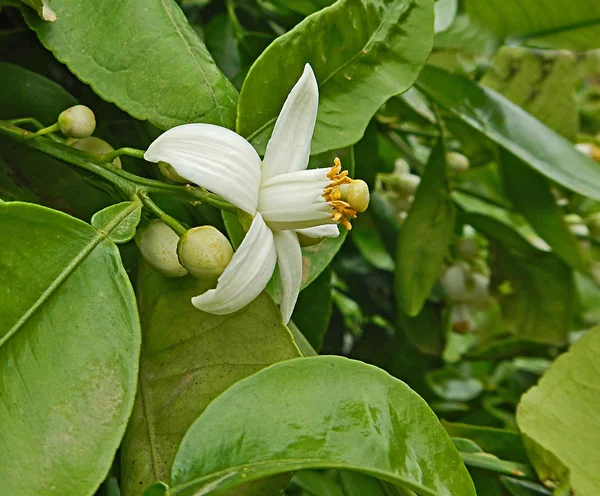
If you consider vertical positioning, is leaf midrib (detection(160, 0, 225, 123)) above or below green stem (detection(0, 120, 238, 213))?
A: above

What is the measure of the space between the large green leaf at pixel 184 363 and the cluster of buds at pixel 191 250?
30 mm

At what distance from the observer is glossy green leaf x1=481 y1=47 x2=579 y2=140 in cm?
92

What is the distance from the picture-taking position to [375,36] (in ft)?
1.63

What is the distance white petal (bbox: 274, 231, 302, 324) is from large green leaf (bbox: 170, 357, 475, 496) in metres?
0.05

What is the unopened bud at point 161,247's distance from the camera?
39 cm

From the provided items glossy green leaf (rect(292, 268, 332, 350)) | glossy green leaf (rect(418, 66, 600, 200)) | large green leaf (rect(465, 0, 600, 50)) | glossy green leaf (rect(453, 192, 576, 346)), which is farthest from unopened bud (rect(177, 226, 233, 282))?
glossy green leaf (rect(453, 192, 576, 346))

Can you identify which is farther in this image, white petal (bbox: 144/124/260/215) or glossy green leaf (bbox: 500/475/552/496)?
glossy green leaf (bbox: 500/475/552/496)

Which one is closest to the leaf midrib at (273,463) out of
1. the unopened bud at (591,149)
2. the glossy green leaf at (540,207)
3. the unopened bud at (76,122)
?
the unopened bud at (76,122)

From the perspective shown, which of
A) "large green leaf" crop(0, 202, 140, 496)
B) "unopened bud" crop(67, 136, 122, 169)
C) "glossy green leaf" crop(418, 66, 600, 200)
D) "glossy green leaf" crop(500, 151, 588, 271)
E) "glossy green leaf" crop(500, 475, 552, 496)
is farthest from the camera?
"glossy green leaf" crop(500, 151, 588, 271)

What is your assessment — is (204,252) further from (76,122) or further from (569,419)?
(569,419)

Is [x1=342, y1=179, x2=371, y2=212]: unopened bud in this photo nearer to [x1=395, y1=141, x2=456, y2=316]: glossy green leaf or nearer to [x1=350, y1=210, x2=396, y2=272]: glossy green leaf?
[x1=395, y1=141, x2=456, y2=316]: glossy green leaf

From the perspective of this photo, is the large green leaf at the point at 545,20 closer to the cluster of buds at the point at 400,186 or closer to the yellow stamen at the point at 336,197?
the cluster of buds at the point at 400,186

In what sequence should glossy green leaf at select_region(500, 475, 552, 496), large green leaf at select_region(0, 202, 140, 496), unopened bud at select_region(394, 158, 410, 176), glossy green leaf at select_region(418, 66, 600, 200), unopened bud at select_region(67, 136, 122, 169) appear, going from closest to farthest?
large green leaf at select_region(0, 202, 140, 496) → unopened bud at select_region(67, 136, 122, 169) → glossy green leaf at select_region(500, 475, 552, 496) → glossy green leaf at select_region(418, 66, 600, 200) → unopened bud at select_region(394, 158, 410, 176)

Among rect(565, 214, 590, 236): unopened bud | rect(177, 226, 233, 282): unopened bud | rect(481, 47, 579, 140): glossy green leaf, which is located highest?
rect(177, 226, 233, 282): unopened bud
